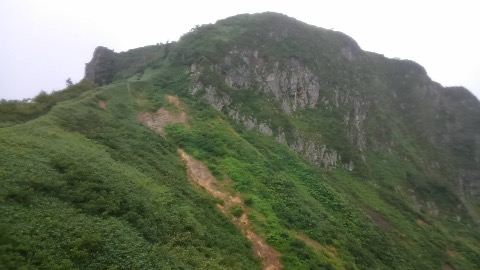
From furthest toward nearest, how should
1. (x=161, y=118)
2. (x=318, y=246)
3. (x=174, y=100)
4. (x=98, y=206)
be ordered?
(x=174, y=100), (x=161, y=118), (x=318, y=246), (x=98, y=206)

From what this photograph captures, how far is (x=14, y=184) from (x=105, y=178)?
5351 mm

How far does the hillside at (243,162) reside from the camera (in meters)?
19.7

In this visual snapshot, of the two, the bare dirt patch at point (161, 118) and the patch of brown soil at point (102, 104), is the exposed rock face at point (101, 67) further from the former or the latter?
the patch of brown soil at point (102, 104)

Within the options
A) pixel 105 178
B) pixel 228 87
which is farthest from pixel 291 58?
pixel 105 178

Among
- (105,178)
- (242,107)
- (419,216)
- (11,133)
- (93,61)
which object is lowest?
(419,216)

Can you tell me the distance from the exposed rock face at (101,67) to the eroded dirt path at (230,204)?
1461 inches

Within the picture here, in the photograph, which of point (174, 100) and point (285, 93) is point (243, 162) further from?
point (285, 93)

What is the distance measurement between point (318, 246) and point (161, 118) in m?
21.5

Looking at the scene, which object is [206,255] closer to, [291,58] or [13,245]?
[13,245]

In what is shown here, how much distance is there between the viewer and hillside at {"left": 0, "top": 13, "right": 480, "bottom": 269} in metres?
19.7

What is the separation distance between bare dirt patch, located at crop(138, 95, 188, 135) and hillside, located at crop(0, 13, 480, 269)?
19 cm

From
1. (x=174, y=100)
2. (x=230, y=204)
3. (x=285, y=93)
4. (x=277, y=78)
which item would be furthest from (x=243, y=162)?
(x=277, y=78)

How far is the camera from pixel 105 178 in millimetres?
23000

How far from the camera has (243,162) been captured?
120 ft
